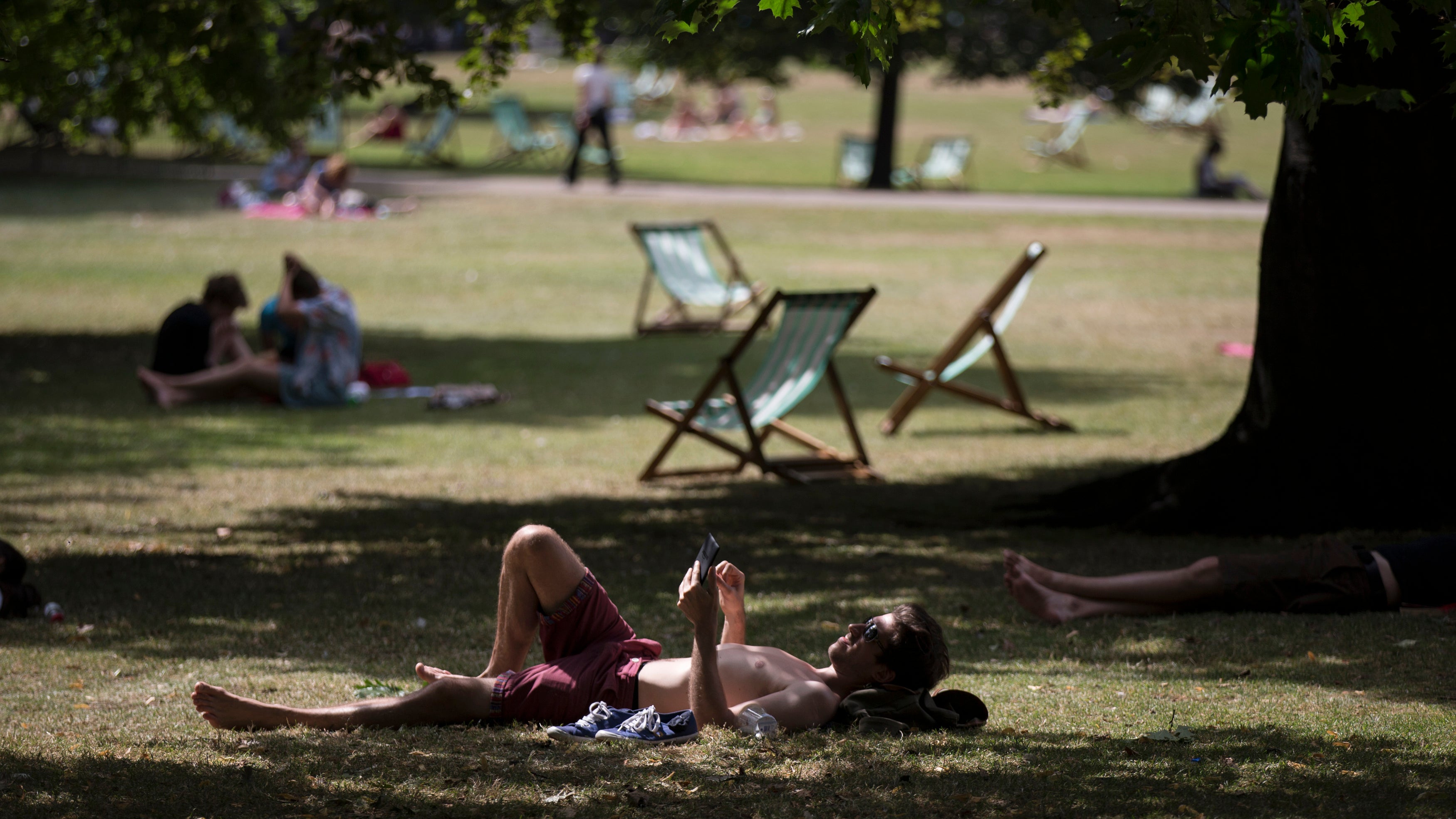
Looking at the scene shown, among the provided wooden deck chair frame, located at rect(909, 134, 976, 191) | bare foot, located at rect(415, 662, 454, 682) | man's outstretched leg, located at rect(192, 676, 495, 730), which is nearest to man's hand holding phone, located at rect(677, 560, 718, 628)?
man's outstretched leg, located at rect(192, 676, 495, 730)

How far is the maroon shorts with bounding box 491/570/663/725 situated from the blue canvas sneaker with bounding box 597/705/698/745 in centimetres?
15

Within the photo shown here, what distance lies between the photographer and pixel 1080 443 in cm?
1034

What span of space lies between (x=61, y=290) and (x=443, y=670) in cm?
1398

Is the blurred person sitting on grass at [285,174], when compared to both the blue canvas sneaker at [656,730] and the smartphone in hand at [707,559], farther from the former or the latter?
the smartphone in hand at [707,559]

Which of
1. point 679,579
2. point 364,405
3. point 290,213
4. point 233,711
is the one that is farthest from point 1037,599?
point 290,213

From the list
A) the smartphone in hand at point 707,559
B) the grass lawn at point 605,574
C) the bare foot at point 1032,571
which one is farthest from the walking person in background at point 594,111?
the smartphone in hand at point 707,559

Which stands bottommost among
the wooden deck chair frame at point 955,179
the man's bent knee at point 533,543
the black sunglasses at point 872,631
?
the wooden deck chair frame at point 955,179

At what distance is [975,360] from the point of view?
10789 mm

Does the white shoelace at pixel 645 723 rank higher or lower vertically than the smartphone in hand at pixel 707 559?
lower

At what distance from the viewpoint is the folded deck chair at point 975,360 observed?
34.2 ft

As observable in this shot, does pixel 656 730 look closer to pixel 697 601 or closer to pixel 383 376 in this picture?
pixel 697 601

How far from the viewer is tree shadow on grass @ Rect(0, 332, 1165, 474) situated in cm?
981

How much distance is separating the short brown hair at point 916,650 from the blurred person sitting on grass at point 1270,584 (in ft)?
4.89

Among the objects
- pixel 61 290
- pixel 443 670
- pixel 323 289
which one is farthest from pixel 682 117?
pixel 443 670
